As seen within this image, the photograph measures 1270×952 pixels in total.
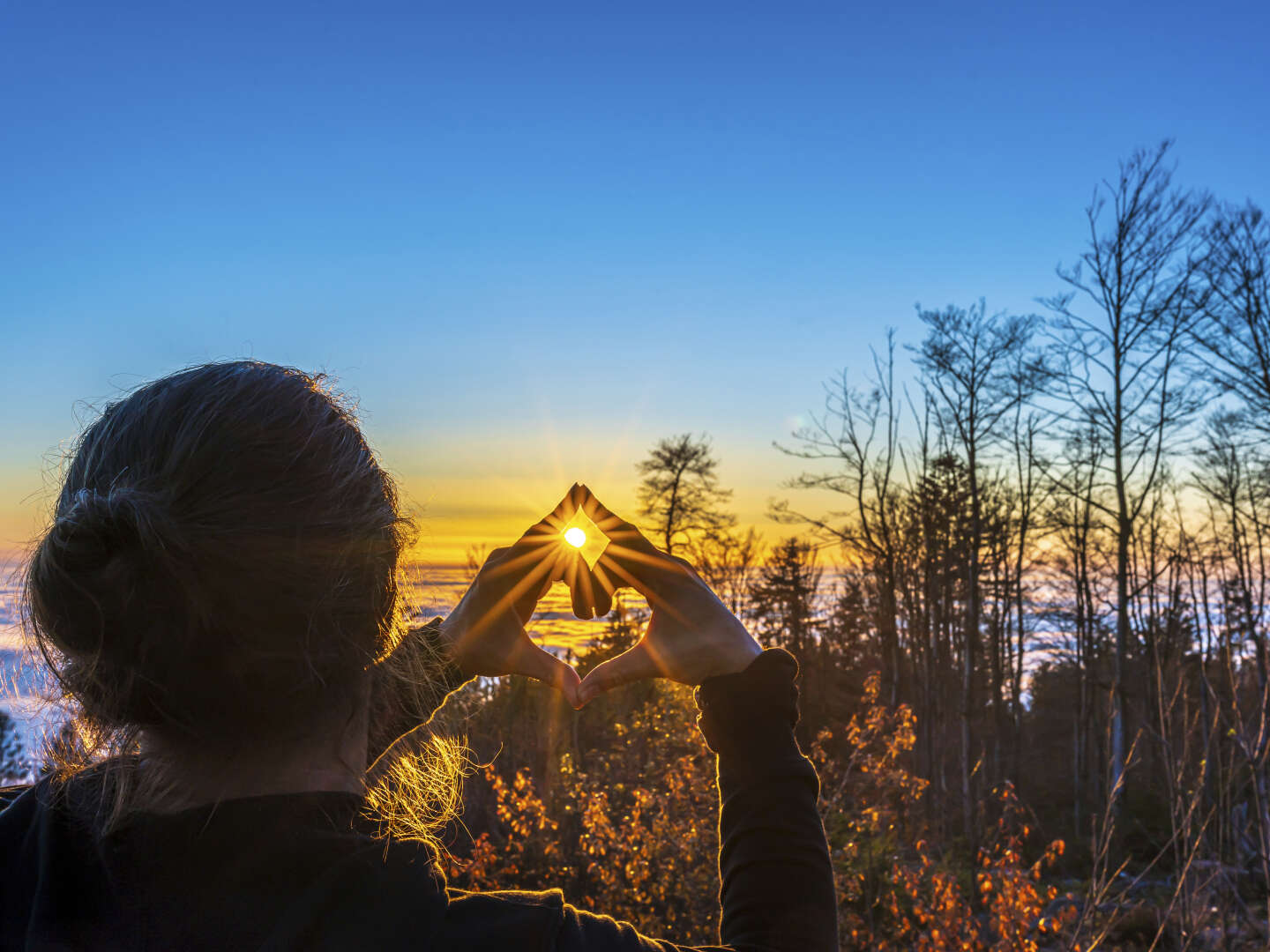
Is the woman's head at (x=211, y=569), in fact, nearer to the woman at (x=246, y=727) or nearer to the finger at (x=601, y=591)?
the woman at (x=246, y=727)

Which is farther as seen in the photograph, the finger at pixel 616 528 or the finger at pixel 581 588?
the finger at pixel 581 588

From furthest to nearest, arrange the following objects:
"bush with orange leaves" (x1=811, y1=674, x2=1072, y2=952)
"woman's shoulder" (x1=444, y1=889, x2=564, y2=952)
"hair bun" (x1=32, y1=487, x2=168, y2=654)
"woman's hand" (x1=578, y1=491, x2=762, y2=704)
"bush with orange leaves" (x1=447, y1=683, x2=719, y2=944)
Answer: "bush with orange leaves" (x1=447, y1=683, x2=719, y2=944) → "bush with orange leaves" (x1=811, y1=674, x2=1072, y2=952) → "woman's hand" (x1=578, y1=491, x2=762, y2=704) → "hair bun" (x1=32, y1=487, x2=168, y2=654) → "woman's shoulder" (x1=444, y1=889, x2=564, y2=952)

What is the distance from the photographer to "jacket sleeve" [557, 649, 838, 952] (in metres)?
0.78

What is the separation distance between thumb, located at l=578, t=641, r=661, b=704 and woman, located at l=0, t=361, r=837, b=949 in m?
0.13

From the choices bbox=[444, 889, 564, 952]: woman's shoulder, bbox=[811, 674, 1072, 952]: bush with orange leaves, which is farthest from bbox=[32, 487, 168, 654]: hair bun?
bbox=[811, 674, 1072, 952]: bush with orange leaves

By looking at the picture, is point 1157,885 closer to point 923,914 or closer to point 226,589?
point 923,914

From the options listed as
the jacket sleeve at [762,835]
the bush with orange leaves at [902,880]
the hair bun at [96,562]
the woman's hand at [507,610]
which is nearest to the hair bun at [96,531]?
the hair bun at [96,562]

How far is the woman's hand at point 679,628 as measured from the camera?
98 centimetres

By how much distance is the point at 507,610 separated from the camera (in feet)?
3.71

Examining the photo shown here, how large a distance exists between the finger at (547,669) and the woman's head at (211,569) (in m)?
0.28

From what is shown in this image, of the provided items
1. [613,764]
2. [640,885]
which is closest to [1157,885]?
[613,764]

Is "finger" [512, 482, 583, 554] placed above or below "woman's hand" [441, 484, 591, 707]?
above

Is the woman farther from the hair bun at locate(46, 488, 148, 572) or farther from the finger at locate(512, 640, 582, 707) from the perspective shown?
the finger at locate(512, 640, 582, 707)

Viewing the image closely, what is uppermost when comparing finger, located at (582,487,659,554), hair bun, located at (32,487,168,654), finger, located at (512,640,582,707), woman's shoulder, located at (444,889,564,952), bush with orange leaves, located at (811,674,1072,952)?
finger, located at (582,487,659,554)
